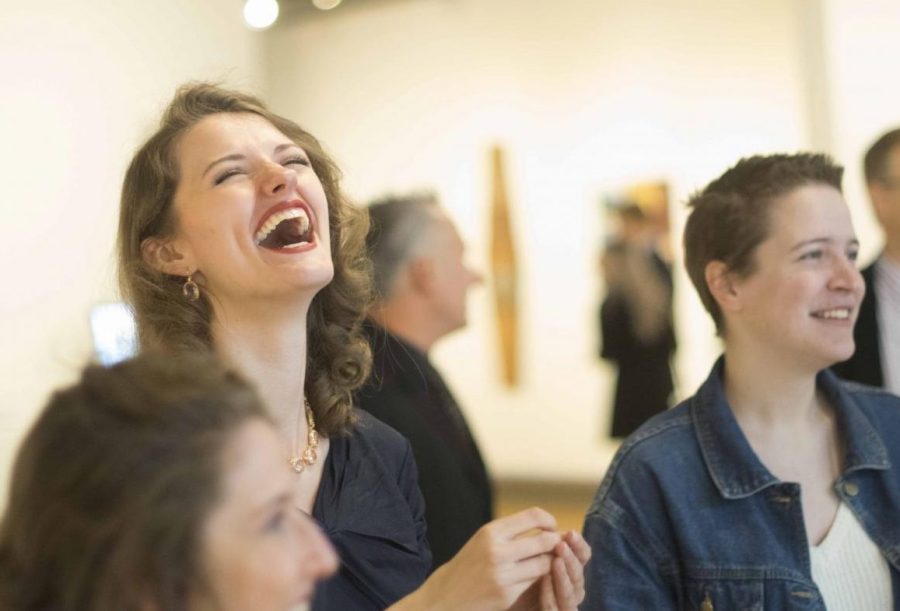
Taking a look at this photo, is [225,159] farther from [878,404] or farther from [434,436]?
[878,404]

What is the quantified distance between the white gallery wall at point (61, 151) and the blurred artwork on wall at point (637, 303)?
246 cm

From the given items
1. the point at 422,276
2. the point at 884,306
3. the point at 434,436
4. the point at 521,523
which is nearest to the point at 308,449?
the point at 521,523

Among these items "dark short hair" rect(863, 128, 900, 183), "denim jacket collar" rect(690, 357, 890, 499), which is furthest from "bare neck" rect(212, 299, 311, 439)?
"dark short hair" rect(863, 128, 900, 183)

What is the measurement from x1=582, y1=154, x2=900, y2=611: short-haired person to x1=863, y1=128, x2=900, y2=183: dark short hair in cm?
130

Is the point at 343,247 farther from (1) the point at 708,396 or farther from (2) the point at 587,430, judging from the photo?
(2) the point at 587,430

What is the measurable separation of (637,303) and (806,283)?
4099mm

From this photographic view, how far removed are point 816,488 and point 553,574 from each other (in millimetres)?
781

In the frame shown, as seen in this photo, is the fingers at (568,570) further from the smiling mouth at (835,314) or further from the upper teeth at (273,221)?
the smiling mouth at (835,314)

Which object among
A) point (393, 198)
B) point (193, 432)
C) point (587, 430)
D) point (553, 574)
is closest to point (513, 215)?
point (587, 430)

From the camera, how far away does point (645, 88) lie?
7.45 meters

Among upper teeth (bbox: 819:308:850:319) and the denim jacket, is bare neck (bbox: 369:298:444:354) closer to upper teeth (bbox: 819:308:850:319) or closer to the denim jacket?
the denim jacket

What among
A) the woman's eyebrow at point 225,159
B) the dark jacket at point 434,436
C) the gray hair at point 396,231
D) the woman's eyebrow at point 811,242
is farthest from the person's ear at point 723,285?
the gray hair at point 396,231

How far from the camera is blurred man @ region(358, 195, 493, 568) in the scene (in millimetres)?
2258

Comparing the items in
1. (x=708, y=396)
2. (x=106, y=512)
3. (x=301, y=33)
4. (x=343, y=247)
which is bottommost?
(x=708, y=396)
